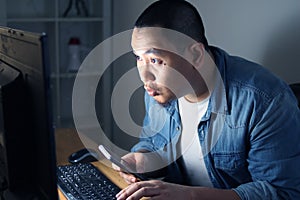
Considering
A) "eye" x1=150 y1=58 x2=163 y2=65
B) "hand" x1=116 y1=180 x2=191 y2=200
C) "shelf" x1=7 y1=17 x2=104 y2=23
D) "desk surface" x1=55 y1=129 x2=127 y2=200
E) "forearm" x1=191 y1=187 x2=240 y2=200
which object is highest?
"eye" x1=150 y1=58 x2=163 y2=65

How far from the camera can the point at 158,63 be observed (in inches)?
53.7

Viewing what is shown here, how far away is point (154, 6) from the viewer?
55.8 inches

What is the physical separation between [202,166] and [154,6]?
0.54 metres

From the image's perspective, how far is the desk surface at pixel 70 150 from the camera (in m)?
1.45

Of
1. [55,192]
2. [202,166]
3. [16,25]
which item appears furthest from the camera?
[16,25]

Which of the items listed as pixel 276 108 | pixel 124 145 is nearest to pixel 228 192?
pixel 276 108

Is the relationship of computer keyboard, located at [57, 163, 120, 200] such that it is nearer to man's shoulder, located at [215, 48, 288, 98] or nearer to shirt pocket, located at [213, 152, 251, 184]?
shirt pocket, located at [213, 152, 251, 184]

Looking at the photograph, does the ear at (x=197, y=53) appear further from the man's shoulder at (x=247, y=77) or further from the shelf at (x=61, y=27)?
the shelf at (x=61, y=27)

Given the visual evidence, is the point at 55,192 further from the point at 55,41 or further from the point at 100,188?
the point at 55,41

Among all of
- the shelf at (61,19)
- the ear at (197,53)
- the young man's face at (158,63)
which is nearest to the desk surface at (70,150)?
the young man's face at (158,63)

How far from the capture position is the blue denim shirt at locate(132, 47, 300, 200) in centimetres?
132

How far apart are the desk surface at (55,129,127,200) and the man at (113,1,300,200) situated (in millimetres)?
59

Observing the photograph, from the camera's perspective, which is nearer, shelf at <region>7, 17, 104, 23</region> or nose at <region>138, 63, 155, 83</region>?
nose at <region>138, 63, 155, 83</region>

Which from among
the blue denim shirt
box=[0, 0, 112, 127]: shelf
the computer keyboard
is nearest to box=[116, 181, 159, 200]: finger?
the computer keyboard
